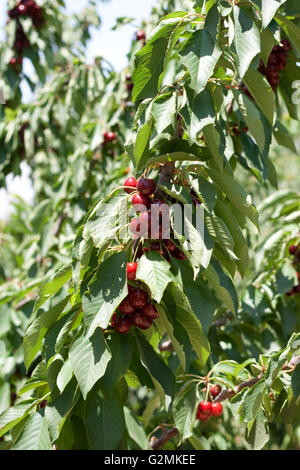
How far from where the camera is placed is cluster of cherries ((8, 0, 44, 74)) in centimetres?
346

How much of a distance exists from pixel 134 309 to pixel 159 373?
0.62 ft

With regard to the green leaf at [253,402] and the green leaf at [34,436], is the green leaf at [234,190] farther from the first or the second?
the green leaf at [34,436]

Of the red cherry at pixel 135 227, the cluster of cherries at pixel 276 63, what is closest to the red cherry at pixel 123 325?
the red cherry at pixel 135 227

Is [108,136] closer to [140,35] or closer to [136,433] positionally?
[140,35]

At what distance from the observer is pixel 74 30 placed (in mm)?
5090

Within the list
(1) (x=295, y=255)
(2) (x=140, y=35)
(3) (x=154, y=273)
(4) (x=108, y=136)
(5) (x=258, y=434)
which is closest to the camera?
(3) (x=154, y=273)

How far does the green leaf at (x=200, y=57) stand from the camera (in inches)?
49.4

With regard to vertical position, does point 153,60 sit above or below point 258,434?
above

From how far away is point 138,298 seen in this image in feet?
4.37

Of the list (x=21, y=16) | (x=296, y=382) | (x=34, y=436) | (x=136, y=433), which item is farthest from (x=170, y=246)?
(x=21, y=16)

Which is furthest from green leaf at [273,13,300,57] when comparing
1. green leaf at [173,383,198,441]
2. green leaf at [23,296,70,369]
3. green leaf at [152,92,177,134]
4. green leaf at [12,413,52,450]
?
green leaf at [12,413,52,450]

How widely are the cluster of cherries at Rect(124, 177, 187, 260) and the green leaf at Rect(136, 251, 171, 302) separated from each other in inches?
2.4

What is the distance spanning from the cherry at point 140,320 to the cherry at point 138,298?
0.03 meters

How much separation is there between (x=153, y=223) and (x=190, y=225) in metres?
0.10
